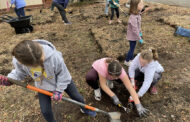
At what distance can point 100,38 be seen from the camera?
15.5 feet

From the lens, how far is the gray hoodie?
5.11 ft

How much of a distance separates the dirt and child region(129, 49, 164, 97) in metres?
0.36

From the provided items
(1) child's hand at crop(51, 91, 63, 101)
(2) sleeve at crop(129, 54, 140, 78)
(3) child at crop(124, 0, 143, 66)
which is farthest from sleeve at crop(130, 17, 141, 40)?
(1) child's hand at crop(51, 91, 63, 101)

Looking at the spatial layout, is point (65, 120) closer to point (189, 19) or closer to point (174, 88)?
point (174, 88)

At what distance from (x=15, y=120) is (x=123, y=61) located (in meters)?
2.57

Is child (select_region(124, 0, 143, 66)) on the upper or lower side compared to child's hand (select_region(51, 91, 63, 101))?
upper

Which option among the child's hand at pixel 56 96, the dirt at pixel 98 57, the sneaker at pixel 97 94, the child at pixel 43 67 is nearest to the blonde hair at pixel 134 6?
the dirt at pixel 98 57

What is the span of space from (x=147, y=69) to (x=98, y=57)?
1775 mm

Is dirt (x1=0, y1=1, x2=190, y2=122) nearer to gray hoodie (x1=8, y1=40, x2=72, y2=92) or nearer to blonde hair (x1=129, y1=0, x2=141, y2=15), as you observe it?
gray hoodie (x1=8, y1=40, x2=72, y2=92)

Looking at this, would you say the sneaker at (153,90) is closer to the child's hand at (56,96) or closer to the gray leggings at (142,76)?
the gray leggings at (142,76)

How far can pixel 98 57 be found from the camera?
13.0ft

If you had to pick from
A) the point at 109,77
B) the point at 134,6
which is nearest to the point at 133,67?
the point at 109,77

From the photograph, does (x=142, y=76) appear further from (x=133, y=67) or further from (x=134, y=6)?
(x=134, y=6)

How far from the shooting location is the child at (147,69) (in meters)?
2.24
